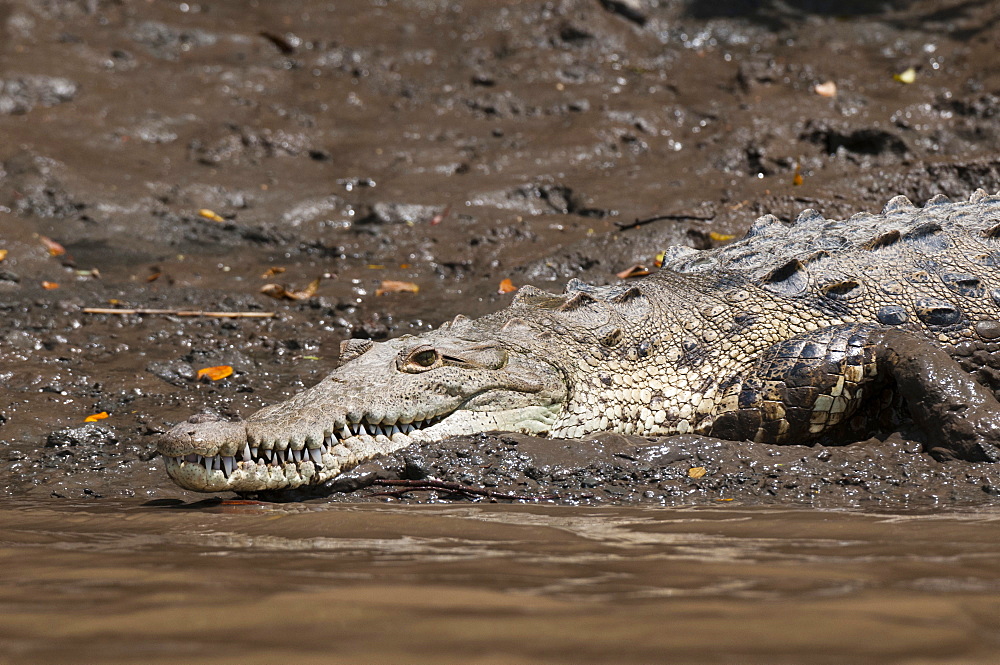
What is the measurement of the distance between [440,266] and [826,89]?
482 centimetres

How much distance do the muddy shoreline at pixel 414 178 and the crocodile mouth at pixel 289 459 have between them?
0.08 m

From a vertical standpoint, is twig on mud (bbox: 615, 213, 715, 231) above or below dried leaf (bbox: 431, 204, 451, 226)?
below

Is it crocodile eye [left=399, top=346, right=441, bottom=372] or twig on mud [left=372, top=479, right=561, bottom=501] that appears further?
crocodile eye [left=399, top=346, right=441, bottom=372]

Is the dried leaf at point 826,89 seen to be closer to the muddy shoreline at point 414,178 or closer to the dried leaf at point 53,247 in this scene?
the muddy shoreline at point 414,178

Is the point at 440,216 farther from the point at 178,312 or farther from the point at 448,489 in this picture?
the point at 448,489

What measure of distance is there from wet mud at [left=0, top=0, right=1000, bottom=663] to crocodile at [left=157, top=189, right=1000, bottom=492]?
0.61 ft

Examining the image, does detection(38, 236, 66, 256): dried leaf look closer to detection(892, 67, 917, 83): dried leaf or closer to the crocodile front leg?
the crocodile front leg

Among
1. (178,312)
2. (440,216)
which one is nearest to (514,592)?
(178,312)

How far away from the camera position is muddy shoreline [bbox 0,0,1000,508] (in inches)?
150

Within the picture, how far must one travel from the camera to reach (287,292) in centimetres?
640

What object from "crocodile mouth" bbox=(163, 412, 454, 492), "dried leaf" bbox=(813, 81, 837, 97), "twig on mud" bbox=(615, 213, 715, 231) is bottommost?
"crocodile mouth" bbox=(163, 412, 454, 492)

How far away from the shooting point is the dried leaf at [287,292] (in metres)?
6.41

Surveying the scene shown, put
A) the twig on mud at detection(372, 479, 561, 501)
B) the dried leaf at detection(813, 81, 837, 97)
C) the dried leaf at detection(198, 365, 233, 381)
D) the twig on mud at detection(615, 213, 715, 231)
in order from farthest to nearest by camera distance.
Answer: the dried leaf at detection(813, 81, 837, 97) → the twig on mud at detection(615, 213, 715, 231) → the dried leaf at detection(198, 365, 233, 381) → the twig on mud at detection(372, 479, 561, 501)

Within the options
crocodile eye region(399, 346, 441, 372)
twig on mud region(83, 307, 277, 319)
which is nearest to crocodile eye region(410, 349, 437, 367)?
crocodile eye region(399, 346, 441, 372)
